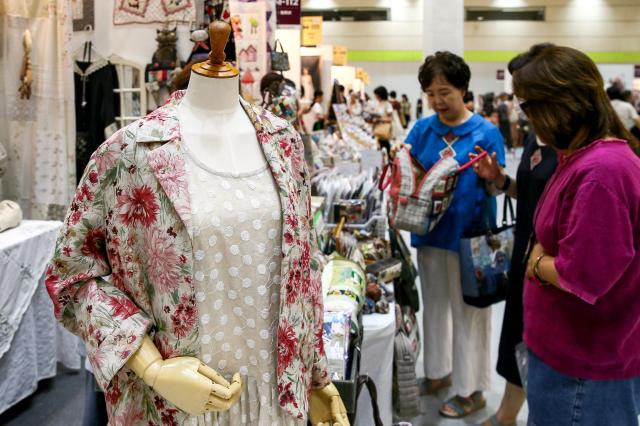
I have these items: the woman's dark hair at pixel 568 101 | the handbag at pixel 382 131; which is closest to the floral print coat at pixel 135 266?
the woman's dark hair at pixel 568 101

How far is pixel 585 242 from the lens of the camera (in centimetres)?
173

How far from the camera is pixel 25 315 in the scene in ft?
10.7

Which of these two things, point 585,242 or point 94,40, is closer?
point 585,242

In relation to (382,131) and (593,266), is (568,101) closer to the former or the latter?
(593,266)

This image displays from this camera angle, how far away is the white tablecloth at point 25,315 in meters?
3.09

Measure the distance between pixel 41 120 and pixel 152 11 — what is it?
3.00 ft

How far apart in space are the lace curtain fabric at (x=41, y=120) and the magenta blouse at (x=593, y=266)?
298 centimetres

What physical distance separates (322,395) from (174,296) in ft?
1.40

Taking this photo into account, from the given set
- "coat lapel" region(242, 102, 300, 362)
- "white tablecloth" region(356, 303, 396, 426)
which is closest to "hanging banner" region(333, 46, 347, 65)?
"white tablecloth" region(356, 303, 396, 426)

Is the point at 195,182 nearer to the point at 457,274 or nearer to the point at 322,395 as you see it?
the point at 322,395

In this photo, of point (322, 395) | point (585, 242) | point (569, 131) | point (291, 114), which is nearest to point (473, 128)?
point (291, 114)

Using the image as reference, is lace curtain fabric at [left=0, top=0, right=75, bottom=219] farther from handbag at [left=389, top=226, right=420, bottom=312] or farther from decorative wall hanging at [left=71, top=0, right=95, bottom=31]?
handbag at [left=389, top=226, right=420, bottom=312]

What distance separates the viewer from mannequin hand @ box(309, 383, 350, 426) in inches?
53.5

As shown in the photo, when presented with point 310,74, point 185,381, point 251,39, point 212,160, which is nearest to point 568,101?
point 212,160
